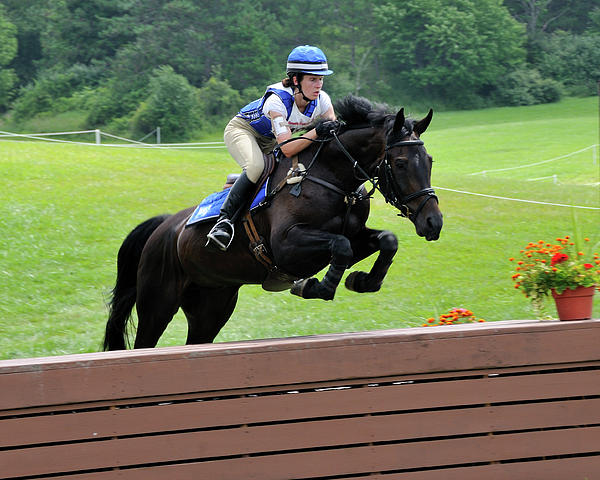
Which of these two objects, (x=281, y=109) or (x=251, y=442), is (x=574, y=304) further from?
(x=281, y=109)

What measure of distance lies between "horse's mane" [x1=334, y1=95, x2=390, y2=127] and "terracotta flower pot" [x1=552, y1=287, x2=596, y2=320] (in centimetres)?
161

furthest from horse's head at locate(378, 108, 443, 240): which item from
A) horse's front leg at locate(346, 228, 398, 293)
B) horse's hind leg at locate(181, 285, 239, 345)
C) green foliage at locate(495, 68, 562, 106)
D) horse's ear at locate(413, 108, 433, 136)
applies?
green foliage at locate(495, 68, 562, 106)

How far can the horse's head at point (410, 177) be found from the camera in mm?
4355

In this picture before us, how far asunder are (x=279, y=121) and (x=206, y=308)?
68.2 inches

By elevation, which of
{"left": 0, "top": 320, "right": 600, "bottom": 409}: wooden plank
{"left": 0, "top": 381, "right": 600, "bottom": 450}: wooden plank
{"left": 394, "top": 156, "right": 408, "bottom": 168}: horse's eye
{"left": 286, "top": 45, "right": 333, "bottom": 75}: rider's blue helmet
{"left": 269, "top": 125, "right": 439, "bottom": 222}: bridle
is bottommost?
{"left": 0, "top": 381, "right": 600, "bottom": 450}: wooden plank

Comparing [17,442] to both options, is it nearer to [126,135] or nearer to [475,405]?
[475,405]

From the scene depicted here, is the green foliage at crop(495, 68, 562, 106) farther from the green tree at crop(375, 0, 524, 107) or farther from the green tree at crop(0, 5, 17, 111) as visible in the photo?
the green tree at crop(0, 5, 17, 111)

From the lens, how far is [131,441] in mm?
3363

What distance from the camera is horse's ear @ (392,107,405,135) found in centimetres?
445

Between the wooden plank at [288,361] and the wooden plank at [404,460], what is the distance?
1.05 feet

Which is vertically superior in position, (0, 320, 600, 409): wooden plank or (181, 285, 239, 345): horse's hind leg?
(0, 320, 600, 409): wooden plank

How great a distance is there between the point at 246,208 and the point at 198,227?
1.41ft

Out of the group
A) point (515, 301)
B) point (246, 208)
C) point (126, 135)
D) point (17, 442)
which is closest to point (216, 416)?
point (17, 442)

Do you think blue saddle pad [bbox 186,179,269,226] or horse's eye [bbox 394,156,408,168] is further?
blue saddle pad [bbox 186,179,269,226]
